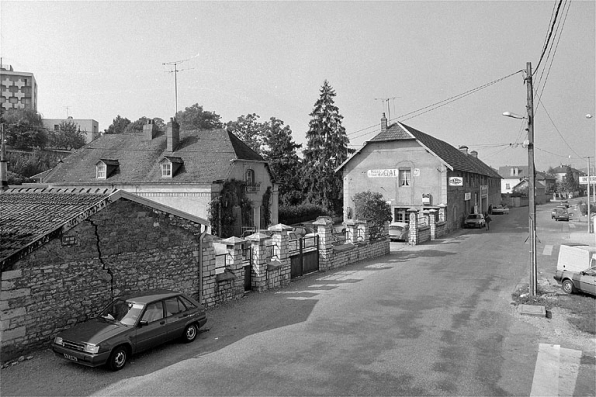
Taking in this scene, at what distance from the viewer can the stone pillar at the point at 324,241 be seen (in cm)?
1983

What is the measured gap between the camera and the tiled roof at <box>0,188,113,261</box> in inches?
381

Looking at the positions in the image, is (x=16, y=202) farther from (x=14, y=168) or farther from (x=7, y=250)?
(x=14, y=168)

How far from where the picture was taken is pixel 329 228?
65.9ft

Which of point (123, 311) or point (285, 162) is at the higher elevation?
point (285, 162)

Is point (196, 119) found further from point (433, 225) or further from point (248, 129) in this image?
point (433, 225)

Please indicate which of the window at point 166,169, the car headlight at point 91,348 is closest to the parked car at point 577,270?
the car headlight at point 91,348

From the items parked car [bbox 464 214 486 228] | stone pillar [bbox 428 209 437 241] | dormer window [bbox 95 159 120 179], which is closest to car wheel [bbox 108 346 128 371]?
dormer window [bbox 95 159 120 179]

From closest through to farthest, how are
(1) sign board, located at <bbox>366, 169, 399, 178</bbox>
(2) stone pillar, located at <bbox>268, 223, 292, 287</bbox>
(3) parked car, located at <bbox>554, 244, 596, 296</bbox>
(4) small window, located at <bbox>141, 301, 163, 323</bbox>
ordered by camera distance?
(4) small window, located at <bbox>141, 301, 163, 323</bbox>, (3) parked car, located at <bbox>554, 244, 596, 296</bbox>, (2) stone pillar, located at <bbox>268, 223, 292, 287</bbox>, (1) sign board, located at <bbox>366, 169, 399, 178</bbox>

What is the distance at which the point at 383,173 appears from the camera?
3988 centimetres

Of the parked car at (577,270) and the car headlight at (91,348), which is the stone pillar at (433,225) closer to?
the parked car at (577,270)

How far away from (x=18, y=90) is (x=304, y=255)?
80.6m

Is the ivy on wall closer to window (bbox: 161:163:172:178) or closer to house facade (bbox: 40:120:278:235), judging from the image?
house facade (bbox: 40:120:278:235)

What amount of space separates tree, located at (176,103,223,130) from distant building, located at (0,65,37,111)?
34777mm

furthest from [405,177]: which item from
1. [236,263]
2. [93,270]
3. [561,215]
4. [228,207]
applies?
[93,270]
